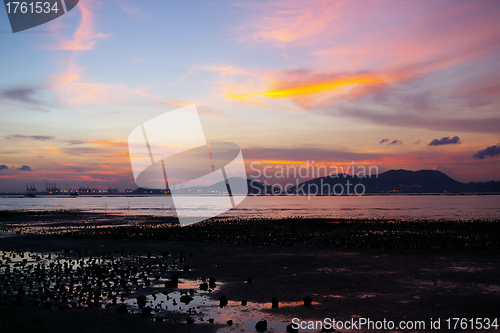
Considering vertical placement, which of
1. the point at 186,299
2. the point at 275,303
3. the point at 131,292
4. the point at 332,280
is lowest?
the point at 332,280

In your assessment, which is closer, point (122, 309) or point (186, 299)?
point (122, 309)

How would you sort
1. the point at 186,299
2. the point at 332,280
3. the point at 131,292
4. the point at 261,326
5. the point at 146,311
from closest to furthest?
the point at 261,326 < the point at 146,311 < the point at 186,299 < the point at 131,292 < the point at 332,280

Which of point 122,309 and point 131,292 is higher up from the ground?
point 122,309

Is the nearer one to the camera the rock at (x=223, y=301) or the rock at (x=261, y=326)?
the rock at (x=261, y=326)

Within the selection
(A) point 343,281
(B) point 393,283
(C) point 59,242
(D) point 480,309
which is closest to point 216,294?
(A) point 343,281

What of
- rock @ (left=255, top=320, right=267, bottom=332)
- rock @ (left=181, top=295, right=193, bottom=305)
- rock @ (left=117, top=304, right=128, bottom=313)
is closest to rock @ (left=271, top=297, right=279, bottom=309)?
rock @ (left=255, top=320, right=267, bottom=332)

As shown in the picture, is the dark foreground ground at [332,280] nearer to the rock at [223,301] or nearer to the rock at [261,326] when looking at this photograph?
the rock at [261,326]

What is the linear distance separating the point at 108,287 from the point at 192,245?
595 inches

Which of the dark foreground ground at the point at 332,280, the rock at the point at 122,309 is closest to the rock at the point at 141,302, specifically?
the rock at the point at 122,309

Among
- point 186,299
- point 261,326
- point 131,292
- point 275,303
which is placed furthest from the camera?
point 131,292

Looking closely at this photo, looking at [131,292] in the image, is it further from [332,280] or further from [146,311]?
[332,280]

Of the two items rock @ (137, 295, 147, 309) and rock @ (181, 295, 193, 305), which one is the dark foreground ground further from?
rock @ (181, 295, 193, 305)

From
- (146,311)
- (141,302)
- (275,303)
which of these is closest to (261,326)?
(275,303)

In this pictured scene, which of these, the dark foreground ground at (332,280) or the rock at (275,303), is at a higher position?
the rock at (275,303)
